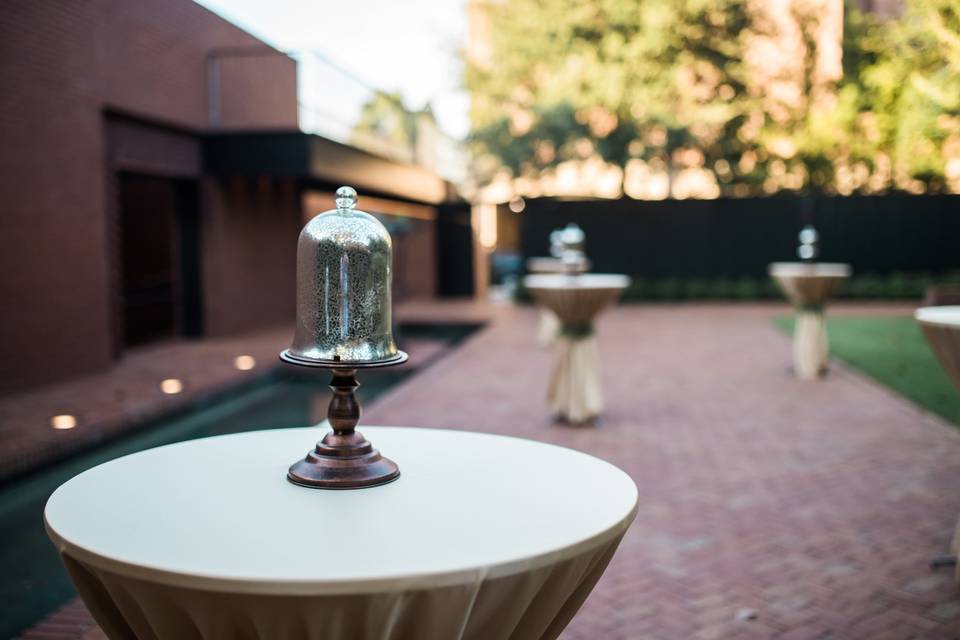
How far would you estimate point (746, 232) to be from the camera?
2377 cm

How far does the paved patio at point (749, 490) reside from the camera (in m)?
4.10

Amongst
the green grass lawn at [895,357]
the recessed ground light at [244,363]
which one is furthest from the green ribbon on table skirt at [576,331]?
the recessed ground light at [244,363]

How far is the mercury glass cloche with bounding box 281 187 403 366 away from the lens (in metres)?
2.29

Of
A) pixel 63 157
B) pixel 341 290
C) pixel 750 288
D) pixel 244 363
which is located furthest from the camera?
pixel 750 288

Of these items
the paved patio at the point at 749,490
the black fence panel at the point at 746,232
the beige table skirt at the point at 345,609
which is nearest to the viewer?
the beige table skirt at the point at 345,609

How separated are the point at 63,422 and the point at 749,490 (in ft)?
18.1

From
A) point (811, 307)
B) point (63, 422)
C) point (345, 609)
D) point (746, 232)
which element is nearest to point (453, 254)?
point (746, 232)

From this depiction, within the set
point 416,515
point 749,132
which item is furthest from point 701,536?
point 749,132

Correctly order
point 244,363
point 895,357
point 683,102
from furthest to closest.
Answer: point 683,102, point 895,357, point 244,363

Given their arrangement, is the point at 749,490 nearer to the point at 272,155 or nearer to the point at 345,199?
the point at 345,199

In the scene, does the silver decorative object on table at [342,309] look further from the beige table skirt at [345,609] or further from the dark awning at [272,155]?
the dark awning at [272,155]

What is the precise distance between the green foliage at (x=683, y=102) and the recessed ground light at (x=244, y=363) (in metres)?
13.5

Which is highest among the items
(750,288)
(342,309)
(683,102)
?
(683,102)

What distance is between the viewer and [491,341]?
49.6ft
